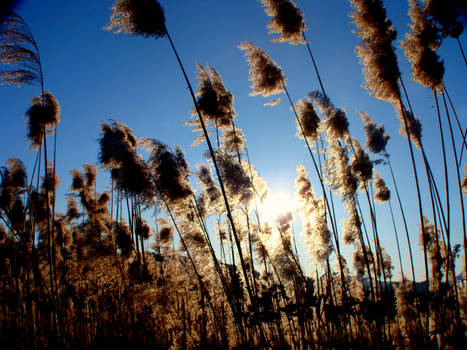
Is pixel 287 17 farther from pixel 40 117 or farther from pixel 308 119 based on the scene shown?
pixel 40 117

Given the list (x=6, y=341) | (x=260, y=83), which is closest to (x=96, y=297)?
(x=6, y=341)

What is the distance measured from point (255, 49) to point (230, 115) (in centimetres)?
134

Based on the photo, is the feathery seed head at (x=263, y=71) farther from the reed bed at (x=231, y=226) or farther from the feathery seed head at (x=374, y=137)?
the feathery seed head at (x=374, y=137)

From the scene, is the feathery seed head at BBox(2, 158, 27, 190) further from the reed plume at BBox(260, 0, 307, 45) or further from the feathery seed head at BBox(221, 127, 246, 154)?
the reed plume at BBox(260, 0, 307, 45)

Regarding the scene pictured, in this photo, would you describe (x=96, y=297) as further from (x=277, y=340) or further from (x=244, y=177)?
(x=244, y=177)

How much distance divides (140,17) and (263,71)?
7.05 feet

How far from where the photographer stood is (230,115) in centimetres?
418

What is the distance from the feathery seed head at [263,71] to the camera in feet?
14.5

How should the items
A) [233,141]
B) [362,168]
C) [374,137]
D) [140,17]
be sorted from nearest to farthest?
1. [140,17]
2. [233,141]
3. [362,168]
4. [374,137]

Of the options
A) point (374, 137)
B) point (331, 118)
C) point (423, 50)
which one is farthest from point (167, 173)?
point (374, 137)

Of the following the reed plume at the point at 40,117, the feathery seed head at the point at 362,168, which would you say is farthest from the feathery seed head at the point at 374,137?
the reed plume at the point at 40,117

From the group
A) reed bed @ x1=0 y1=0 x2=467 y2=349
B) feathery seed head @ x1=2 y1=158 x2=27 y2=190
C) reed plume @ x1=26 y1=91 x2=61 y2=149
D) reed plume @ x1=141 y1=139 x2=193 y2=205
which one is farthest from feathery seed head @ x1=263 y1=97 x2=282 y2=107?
feathery seed head @ x1=2 y1=158 x2=27 y2=190

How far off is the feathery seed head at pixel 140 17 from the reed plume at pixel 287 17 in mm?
1954

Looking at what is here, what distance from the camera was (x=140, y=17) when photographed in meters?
3.18
